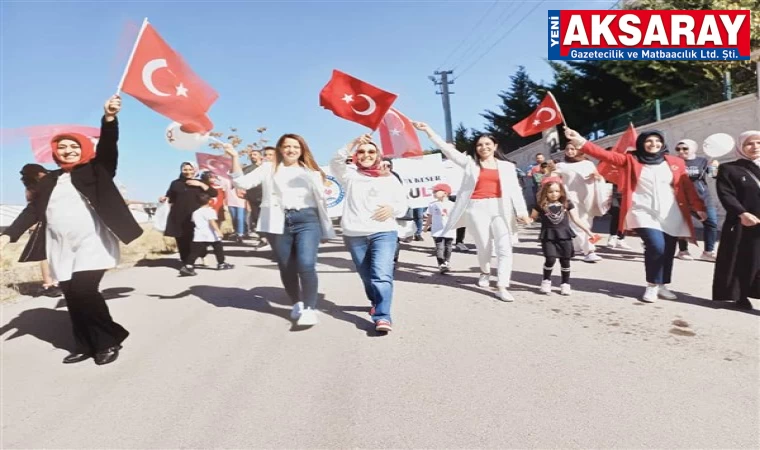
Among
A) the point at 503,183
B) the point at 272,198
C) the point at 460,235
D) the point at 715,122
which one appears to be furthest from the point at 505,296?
the point at 715,122

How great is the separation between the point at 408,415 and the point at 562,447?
0.78 metres

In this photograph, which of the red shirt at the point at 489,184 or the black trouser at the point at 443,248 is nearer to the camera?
the red shirt at the point at 489,184

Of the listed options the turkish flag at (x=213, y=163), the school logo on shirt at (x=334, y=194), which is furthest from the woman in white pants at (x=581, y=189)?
the turkish flag at (x=213, y=163)

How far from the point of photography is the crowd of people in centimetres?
357

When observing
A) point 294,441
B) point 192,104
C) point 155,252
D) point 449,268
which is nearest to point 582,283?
point 449,268

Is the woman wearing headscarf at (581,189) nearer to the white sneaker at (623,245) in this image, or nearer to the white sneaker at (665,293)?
the white sneaker at (623,245)

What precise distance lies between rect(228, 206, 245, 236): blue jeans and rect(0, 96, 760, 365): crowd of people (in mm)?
5234

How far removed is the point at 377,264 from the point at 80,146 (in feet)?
8.45

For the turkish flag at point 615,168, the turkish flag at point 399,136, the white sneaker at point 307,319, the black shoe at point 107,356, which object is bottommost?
the black shoe at point 107,356

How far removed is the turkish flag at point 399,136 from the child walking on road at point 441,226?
1019 mm

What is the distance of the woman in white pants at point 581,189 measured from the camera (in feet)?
23.6

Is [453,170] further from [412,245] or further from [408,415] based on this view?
[408,415]

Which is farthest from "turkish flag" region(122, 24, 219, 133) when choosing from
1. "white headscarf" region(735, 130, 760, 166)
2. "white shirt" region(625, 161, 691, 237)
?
"white headscarf" region(735, 130, 760, 166)

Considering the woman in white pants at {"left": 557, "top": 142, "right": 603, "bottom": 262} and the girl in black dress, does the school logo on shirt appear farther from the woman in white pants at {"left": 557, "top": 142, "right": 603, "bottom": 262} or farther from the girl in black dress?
the girl in black dress
